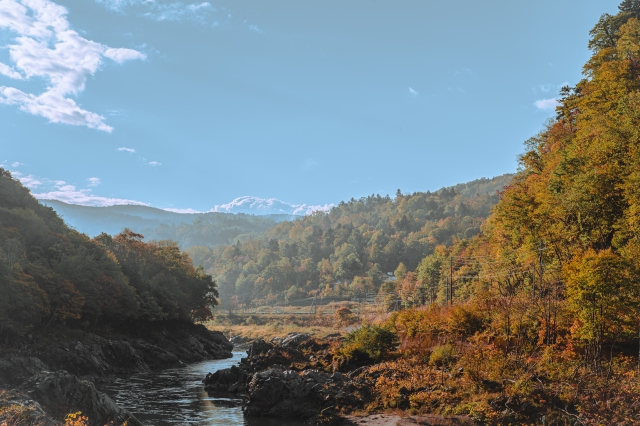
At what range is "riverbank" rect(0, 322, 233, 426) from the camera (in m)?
23.8

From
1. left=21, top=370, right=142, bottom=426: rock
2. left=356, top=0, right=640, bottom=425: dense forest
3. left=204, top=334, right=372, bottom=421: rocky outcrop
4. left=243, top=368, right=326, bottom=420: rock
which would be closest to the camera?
left=21, top=370, right=142, bottom=426: rock

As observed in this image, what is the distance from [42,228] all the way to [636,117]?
218ft

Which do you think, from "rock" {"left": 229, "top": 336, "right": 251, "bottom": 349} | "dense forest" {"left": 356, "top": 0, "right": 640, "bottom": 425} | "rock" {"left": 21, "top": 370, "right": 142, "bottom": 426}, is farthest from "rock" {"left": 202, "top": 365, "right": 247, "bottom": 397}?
"rock" {"left": 229, "top": 336, "right": 251, "bottom": 349}

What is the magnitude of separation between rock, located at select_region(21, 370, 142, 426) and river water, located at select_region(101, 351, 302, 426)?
5.32m

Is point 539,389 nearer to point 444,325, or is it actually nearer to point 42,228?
point 444,325

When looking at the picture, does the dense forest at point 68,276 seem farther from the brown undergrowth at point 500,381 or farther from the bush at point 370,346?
the brown undergrowth at point 500,381

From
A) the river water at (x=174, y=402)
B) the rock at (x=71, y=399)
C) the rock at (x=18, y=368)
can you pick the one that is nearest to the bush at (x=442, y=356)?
the river water at (x=174, y=402)

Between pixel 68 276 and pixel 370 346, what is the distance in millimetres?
39239

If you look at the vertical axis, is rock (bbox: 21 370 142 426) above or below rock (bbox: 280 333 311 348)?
above

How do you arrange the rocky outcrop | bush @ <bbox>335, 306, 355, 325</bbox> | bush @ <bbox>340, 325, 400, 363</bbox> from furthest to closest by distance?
bush @ <bbox>335, 306, 355, 325</bbox>, bush @ <bbox>340, 325, 400, 363</bbox>, the rocky outcrop

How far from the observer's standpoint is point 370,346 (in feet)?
135

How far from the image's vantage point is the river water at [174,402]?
3112 centimetres

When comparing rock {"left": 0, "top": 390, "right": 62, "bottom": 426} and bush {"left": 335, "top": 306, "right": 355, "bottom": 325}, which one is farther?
bush {"left": 335, "top": 306, "right": 355, "bottom": 325}

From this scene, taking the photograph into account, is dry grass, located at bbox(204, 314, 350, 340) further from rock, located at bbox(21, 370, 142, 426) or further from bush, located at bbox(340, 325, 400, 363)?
rock, located at bbox(21, 370, 142, 426)
